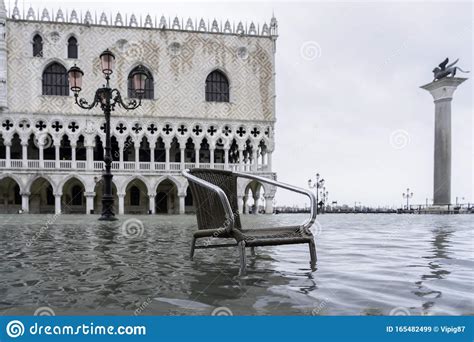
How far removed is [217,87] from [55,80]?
34.3 ft

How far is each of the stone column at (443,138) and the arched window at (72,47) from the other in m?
21.8

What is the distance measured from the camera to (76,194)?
32812 millimetres

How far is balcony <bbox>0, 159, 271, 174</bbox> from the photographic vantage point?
95.2 feet

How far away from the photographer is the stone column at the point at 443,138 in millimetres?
24750

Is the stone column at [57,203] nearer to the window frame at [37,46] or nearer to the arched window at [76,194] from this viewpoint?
the arched window at [76,194]

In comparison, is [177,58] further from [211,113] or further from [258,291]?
[258,291]

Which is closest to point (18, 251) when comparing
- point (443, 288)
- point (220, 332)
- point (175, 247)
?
point (175, 247)

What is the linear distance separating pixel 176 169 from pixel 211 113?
173 inches

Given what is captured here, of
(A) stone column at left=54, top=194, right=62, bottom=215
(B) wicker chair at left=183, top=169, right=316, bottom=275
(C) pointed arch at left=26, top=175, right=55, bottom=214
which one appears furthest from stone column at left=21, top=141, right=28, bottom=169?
(B) wicker chair at left=183, top=169, right=316, bottom=275

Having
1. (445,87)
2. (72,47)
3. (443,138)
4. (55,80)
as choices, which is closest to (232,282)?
(443,138)

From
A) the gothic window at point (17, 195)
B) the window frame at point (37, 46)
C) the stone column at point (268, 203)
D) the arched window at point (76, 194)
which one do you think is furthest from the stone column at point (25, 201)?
the stone column at point (268, 203)

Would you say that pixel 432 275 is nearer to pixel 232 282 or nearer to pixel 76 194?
pixel 232 282

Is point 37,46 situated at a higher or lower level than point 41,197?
higher

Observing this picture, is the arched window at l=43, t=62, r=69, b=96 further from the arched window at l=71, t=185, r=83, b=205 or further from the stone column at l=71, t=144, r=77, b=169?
the arched window at l=71, t=185, r=83, b=205
